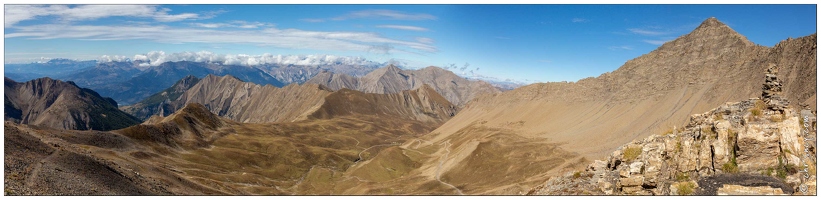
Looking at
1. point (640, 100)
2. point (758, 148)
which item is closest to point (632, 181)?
point (758, 148)

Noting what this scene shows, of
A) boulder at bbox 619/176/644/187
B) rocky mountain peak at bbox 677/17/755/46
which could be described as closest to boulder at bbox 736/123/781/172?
boulder at bbox 619/176/644/187

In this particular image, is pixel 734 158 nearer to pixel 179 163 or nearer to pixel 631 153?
pixel 631 153

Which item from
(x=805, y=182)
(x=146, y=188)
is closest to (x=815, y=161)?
(x=805, y=182)

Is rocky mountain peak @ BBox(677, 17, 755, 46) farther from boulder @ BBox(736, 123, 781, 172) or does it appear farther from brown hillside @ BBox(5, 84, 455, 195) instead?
boulder @ BBox(736, 123, 781, 172)

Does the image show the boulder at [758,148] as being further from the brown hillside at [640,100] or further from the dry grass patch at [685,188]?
the brown hillside at [640,100]

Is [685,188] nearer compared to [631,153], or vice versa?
[685,188]

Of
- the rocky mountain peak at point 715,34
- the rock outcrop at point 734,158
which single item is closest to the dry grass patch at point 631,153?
the rock outcrop at point 734,158

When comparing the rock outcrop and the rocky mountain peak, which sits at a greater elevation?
the rocky mountain peak

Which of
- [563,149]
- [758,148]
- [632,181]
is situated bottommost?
[563,149]

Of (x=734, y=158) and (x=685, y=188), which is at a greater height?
(x=734, y=158)
